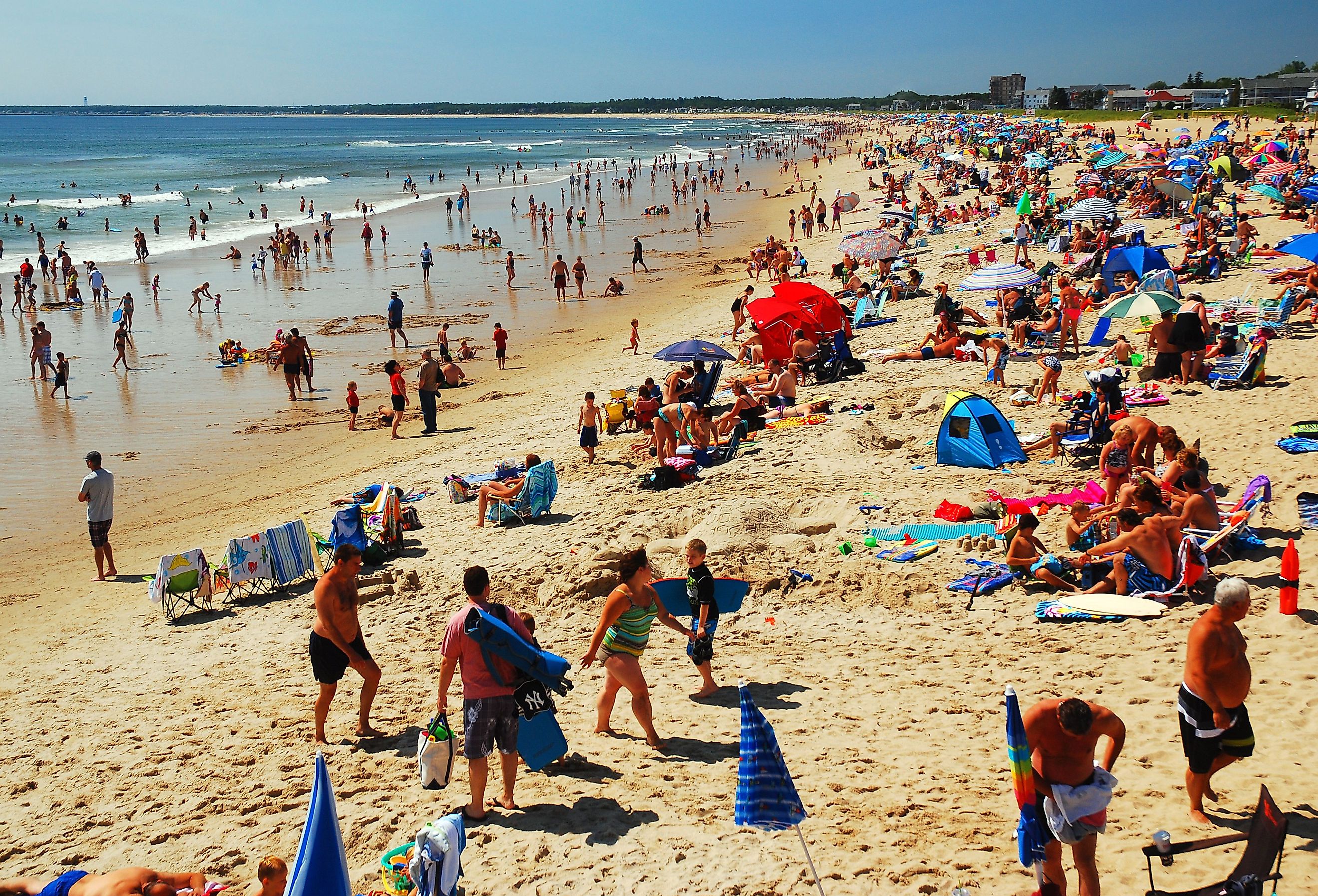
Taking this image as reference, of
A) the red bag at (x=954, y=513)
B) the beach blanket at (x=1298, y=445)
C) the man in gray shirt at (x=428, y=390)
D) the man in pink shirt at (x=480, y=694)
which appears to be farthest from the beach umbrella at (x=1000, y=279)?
the man in pink shirt at (x=480, y=694)

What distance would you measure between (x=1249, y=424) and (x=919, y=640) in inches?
227

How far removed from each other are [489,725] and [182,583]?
17.8ft

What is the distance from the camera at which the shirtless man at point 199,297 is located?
25.1 meters

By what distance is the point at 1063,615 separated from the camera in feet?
23.0

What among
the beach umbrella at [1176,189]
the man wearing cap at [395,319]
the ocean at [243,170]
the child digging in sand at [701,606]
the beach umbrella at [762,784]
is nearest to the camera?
the beach umbrella at [762,784]

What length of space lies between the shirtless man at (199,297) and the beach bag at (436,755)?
22975mm

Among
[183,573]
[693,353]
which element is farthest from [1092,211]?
[183,573]

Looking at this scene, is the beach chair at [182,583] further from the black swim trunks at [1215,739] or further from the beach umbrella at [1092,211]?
the beach umbrella at [1092,211]

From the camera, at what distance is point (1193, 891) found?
12.1 feet

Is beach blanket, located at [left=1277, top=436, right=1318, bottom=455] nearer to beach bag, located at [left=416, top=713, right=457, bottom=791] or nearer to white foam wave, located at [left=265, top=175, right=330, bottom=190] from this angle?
beach bag, located at [left=416, top=713, right=457, bottom=791]

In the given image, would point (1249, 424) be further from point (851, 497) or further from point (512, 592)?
point (512, 592)

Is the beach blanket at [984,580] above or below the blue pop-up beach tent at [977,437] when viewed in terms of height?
below

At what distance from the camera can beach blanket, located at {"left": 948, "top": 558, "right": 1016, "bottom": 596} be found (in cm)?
772

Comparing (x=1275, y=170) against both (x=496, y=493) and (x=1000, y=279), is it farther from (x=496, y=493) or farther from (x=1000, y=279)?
(x=496, y=493)
